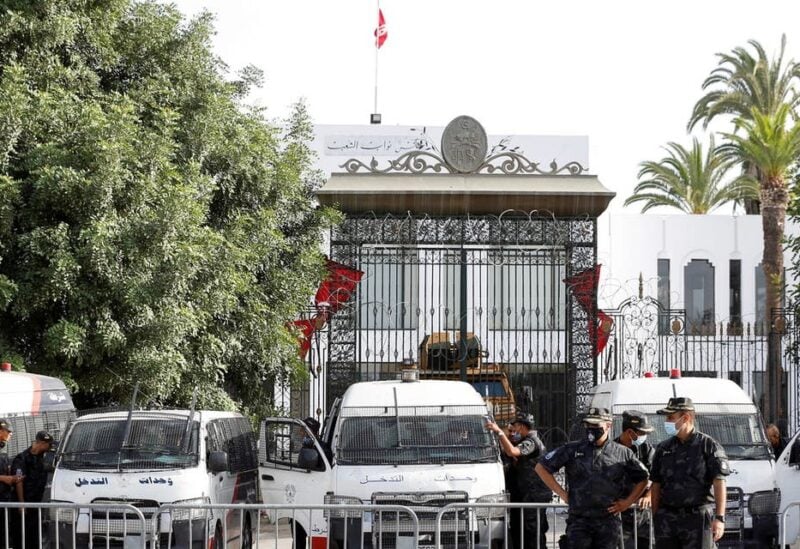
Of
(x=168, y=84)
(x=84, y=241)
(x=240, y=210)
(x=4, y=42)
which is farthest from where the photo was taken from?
(x=240, y=210)

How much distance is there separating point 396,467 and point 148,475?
2395mm

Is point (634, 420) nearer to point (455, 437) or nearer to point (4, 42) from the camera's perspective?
point (455, 437)

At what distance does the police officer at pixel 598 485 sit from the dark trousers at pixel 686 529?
0.32 meters

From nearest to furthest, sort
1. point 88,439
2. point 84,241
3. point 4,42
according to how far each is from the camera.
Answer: point 88,439
point 84,241
point 4,42

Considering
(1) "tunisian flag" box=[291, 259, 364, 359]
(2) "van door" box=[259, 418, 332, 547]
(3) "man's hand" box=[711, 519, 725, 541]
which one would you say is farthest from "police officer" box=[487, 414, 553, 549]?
(1) "tunisian flag" box=[291, 259, 364, 359]

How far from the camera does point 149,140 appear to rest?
17.8 metres

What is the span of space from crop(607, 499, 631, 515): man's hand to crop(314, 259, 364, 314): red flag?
11.0 metres

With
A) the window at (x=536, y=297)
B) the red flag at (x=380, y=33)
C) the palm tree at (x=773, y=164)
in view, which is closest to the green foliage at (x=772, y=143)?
the palm tree at (x=773, y=164)

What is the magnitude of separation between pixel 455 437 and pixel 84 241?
660 cm

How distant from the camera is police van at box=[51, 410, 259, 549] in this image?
445 inches

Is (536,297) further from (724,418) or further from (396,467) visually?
(396,467)

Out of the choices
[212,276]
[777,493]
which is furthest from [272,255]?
[777,493]

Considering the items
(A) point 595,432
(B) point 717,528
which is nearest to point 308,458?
(A) point 595,432

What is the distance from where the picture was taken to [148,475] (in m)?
11.9
